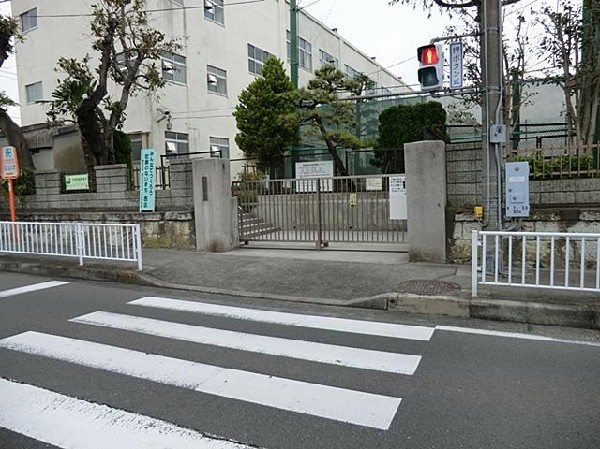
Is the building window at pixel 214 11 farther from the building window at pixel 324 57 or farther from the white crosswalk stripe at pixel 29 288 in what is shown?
the white crosswalk stripe at pixel 29 288

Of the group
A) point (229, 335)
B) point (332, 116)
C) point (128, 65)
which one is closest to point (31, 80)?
point (128, 65)

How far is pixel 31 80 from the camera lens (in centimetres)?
2355

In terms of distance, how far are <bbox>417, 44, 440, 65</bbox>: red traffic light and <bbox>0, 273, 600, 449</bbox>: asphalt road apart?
3.82 meters

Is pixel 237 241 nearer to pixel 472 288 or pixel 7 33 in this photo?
pixel 472 288

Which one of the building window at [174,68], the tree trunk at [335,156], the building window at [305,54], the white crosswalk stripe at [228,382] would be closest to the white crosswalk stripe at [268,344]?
the white crosswalk stripe at [228,382]

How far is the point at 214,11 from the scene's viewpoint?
22.3 meters

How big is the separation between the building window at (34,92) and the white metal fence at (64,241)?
50.2 ft

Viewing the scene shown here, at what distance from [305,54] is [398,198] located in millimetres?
22106

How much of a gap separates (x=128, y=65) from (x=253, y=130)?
15.7 ft

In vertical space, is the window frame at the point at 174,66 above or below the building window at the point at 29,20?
below

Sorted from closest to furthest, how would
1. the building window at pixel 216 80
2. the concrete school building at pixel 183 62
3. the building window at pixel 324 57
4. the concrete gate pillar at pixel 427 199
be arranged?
1. the concrete gate pillar at pixel 427 199
2. the concrete school building at pixel 183 62
3. the building window at pixel 216 80
4. the building window at pixel 324 57

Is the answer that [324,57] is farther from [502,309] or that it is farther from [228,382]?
[228,382]

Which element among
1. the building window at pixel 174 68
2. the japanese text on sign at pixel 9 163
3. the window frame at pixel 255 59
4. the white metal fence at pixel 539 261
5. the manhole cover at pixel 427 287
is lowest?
the manhole cover at pixel 427 287

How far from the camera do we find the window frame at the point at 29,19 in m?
23.1
